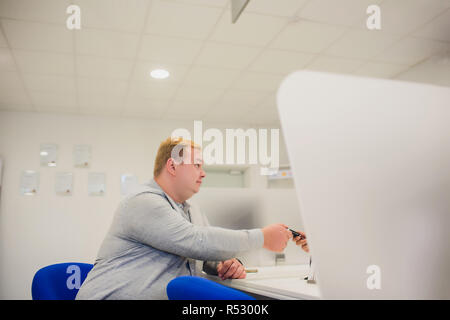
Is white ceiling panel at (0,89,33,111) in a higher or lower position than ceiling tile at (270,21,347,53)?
lower

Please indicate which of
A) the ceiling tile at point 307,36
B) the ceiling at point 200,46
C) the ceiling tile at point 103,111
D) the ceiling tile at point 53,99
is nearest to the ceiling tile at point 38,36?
the ceiling at point 200,46

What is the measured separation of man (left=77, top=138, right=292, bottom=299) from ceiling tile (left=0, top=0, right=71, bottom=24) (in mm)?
1724

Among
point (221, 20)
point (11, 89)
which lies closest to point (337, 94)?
point (221, 20)

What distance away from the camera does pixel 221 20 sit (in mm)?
2611

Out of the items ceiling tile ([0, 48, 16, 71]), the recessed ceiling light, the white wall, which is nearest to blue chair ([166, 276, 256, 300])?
the recessed ceiling light

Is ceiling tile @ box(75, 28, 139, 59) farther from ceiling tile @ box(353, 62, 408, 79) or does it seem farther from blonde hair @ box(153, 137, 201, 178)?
ceiling tile @ box(353, 62, 408, 79)

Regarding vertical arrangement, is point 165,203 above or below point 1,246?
above

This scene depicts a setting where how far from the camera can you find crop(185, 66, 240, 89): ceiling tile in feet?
11.3

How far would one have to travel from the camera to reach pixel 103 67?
3.34 metres

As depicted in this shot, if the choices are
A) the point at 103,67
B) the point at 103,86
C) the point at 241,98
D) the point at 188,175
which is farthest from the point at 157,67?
the point at 188,175

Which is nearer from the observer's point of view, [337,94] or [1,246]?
[337,94]
